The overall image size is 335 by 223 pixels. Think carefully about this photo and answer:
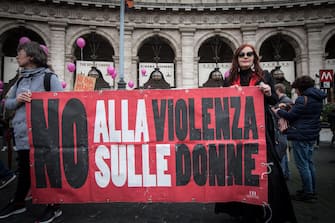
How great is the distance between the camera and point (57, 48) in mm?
18516

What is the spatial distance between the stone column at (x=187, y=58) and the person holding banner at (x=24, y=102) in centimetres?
1704

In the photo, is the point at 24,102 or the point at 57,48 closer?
the point at 24,102

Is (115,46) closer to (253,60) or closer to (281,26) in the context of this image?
(281,26)

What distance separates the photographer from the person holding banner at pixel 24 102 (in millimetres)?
3057

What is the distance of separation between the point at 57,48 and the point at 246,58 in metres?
18.6

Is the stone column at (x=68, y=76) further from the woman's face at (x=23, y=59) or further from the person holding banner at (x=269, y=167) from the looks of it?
the person holding banner at (x=269, y=167)

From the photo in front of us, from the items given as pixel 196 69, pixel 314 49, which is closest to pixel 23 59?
pixel 196 69

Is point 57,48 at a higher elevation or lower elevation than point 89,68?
higher

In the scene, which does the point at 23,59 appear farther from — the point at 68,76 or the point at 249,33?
the point at 249,33

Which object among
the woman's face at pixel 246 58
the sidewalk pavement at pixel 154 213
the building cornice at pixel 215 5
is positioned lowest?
the sidewalk pavement at pixel 154 213

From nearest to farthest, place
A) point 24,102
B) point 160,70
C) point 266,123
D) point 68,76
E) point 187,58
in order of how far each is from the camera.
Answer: point 266,123, point 24,102, point 68,76, point 187,58, point 160,70

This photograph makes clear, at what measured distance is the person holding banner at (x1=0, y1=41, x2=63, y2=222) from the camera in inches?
120

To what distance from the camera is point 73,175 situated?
2961mm

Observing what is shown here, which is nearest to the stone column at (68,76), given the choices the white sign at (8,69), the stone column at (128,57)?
the white sign at (8,69)
